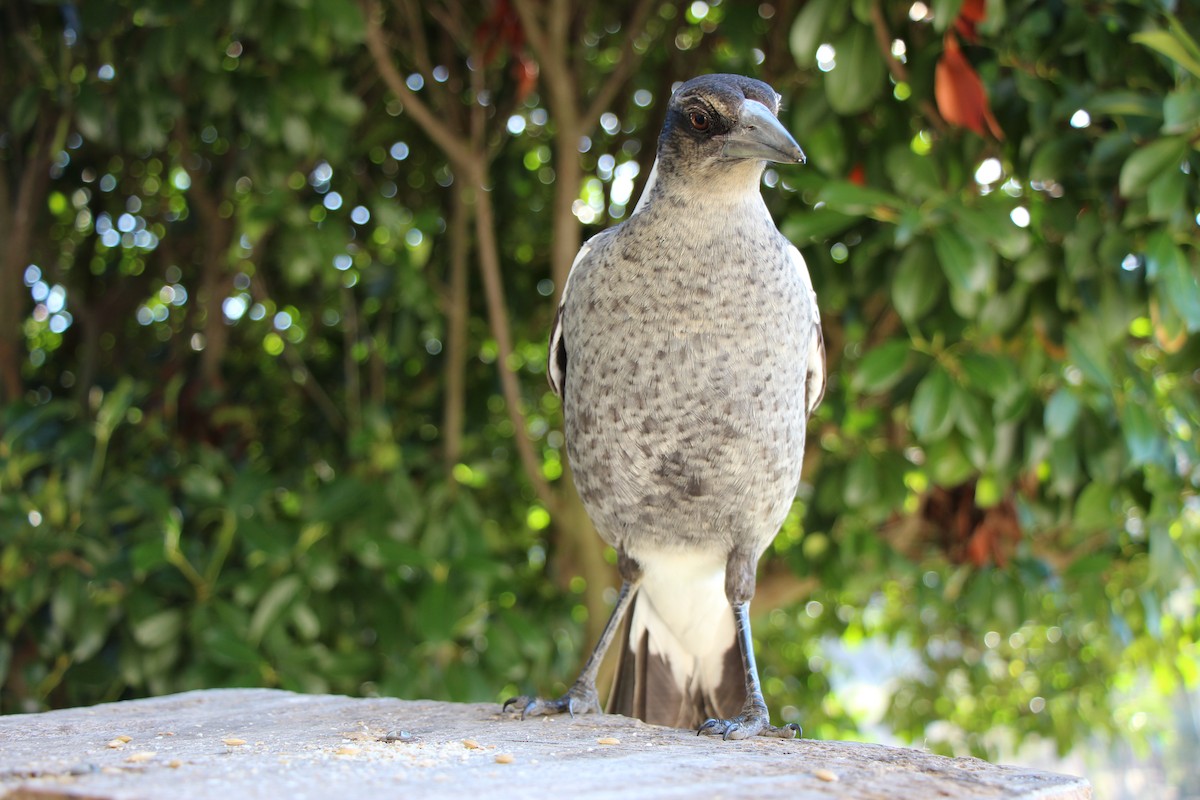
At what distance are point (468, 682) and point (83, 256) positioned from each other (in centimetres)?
198

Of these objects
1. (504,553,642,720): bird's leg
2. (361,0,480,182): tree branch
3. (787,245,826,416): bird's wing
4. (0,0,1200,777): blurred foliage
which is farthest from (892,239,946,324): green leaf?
(361,0,480,182): tree branch

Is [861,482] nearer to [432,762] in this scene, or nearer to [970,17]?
[970,17]

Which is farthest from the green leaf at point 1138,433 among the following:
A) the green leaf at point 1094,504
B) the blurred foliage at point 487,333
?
the green leaf at point 1094,504

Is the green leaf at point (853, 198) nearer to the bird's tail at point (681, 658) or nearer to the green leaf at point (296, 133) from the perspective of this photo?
the bird's tail at point (681, 658)

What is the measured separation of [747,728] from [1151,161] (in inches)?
52.9

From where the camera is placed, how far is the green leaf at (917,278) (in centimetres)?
237

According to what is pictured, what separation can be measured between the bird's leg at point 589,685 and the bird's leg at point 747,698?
19 cm

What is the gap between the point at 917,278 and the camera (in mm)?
2383

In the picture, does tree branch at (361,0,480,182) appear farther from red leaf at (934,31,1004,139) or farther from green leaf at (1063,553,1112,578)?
green leaf at (1063,553,1112,578)

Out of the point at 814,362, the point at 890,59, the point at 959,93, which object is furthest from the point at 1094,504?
the point at 890,59

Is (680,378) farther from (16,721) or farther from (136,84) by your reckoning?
(136,84)

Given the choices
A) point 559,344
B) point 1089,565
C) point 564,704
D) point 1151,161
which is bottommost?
point 564,704

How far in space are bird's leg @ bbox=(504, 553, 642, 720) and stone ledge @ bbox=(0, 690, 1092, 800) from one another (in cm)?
9

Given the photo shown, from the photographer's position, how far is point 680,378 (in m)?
1.89
